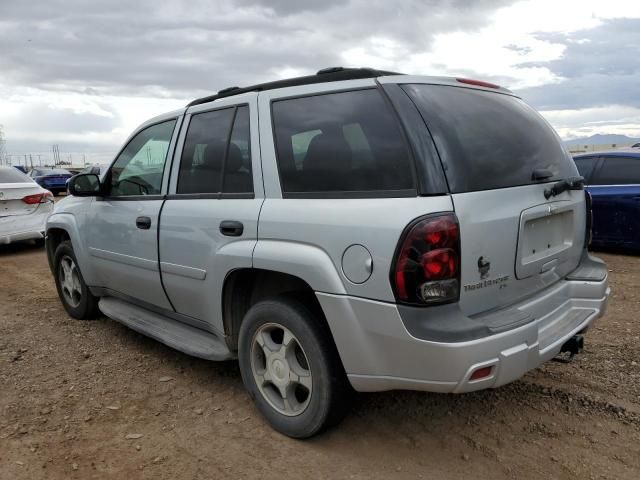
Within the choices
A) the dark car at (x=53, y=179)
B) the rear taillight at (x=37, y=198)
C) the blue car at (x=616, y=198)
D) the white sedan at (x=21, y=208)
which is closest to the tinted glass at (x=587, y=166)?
the blue car at (x=616, y=198)

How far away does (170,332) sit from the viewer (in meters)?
3.63

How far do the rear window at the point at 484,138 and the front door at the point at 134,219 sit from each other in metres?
2.00

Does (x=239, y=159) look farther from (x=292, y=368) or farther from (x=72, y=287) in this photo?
(x=72, y=287)

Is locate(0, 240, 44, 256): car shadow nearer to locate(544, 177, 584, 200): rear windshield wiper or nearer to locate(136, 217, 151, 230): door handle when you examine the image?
locate(136, 217, 151, 230): door handle

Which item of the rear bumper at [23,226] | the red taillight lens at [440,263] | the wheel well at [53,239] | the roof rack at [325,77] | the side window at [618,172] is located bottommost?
the rear bumper at [23,226]

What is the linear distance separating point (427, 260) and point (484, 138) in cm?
77

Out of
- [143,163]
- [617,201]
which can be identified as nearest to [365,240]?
[143,163]

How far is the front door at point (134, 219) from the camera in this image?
370 cm

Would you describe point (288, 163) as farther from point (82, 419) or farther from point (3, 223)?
point (3, 223)

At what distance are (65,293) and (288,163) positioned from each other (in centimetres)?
348

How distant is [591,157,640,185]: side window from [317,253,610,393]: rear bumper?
18.7ft

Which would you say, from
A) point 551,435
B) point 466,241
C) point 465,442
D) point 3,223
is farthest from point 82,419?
point 3,223

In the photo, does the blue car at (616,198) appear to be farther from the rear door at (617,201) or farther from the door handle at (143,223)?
the door handle at (143,223)

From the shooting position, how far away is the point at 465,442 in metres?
2.83
